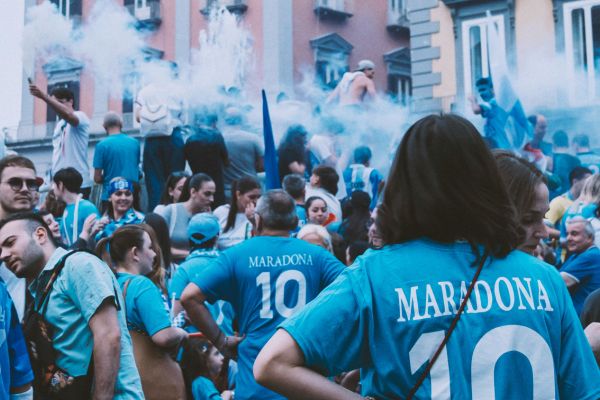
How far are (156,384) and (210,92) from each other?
11164mm

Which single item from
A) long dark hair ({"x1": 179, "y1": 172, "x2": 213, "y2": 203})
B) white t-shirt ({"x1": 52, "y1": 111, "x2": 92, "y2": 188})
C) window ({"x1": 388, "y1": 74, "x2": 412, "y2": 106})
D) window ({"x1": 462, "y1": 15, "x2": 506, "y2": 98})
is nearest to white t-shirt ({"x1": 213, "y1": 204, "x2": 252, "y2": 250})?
long dark hair ({"x1": 179, "y1": 172, "x2": 213, "y2": 203})

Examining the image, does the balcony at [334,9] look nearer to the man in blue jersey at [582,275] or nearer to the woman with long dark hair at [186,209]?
the woman with long dark hair at [186,209]

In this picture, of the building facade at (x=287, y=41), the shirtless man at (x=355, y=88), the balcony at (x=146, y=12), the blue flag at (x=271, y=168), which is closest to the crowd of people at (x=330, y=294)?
the blue flag at (x=271, y=168)

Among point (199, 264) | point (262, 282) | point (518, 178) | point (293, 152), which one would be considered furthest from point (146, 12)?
point (518, 178)

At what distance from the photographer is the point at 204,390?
558 centimetres

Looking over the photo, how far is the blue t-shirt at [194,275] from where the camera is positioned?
611cm

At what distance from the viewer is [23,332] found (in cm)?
396

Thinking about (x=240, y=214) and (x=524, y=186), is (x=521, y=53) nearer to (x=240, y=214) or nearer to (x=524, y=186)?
(x=240, y=214)

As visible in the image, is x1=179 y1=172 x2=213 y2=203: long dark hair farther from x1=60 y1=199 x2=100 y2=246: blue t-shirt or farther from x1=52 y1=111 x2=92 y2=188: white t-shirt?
x1=52 y1=111 x2=92 y2=188: white t-shirt

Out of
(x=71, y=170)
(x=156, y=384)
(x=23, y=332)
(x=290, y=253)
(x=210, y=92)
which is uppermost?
(x=210, y=92)

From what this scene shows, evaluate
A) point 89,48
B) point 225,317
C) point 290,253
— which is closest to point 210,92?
point 89,48

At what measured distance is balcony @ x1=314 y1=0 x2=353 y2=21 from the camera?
89.3ft

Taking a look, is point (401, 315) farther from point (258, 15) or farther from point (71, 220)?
point (258, 15)

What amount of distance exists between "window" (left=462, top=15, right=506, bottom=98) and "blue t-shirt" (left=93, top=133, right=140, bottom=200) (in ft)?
35.8
